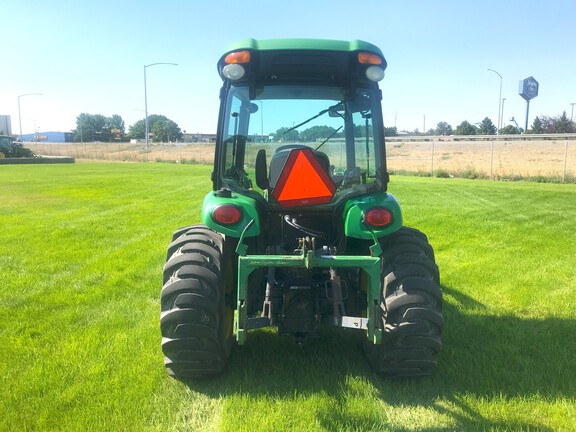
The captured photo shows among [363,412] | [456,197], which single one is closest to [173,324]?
[363,412]

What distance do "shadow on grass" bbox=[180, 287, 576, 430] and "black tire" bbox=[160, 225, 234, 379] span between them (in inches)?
8.7

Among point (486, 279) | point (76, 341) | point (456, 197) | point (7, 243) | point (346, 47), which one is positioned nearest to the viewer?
point (346, 47)

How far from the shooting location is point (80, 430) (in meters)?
2.95

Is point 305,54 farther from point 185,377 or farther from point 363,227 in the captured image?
point 185,377

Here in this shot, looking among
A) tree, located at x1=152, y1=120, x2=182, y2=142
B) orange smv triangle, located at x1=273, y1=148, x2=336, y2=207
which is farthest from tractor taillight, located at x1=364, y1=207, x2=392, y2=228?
tree, located at x1=152, y1=120, x2=182, y2=142

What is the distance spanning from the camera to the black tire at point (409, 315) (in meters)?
3.28

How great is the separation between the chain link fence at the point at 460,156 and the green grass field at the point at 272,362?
1685cm

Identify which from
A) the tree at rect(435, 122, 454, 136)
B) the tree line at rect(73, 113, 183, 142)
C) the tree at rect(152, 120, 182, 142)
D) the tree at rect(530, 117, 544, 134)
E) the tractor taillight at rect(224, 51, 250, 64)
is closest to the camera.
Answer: the tractor taillight at rect(224, 51, 250, 64)

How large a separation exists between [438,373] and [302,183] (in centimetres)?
173

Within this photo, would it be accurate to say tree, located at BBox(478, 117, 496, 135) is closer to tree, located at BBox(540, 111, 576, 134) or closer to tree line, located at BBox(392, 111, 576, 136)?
tree line, located at BBox(392, 111, 576, 136)

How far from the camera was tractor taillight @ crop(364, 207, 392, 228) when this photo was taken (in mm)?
3469

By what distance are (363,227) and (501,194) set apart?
45.3 feet

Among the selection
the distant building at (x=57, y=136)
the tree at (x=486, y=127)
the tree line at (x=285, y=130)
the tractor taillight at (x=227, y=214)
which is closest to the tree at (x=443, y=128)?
the tree line at (x=285, y=130)

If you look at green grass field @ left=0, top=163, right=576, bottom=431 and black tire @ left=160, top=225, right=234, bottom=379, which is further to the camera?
black tire @ left=160, top=225, right=234, bottom=379
